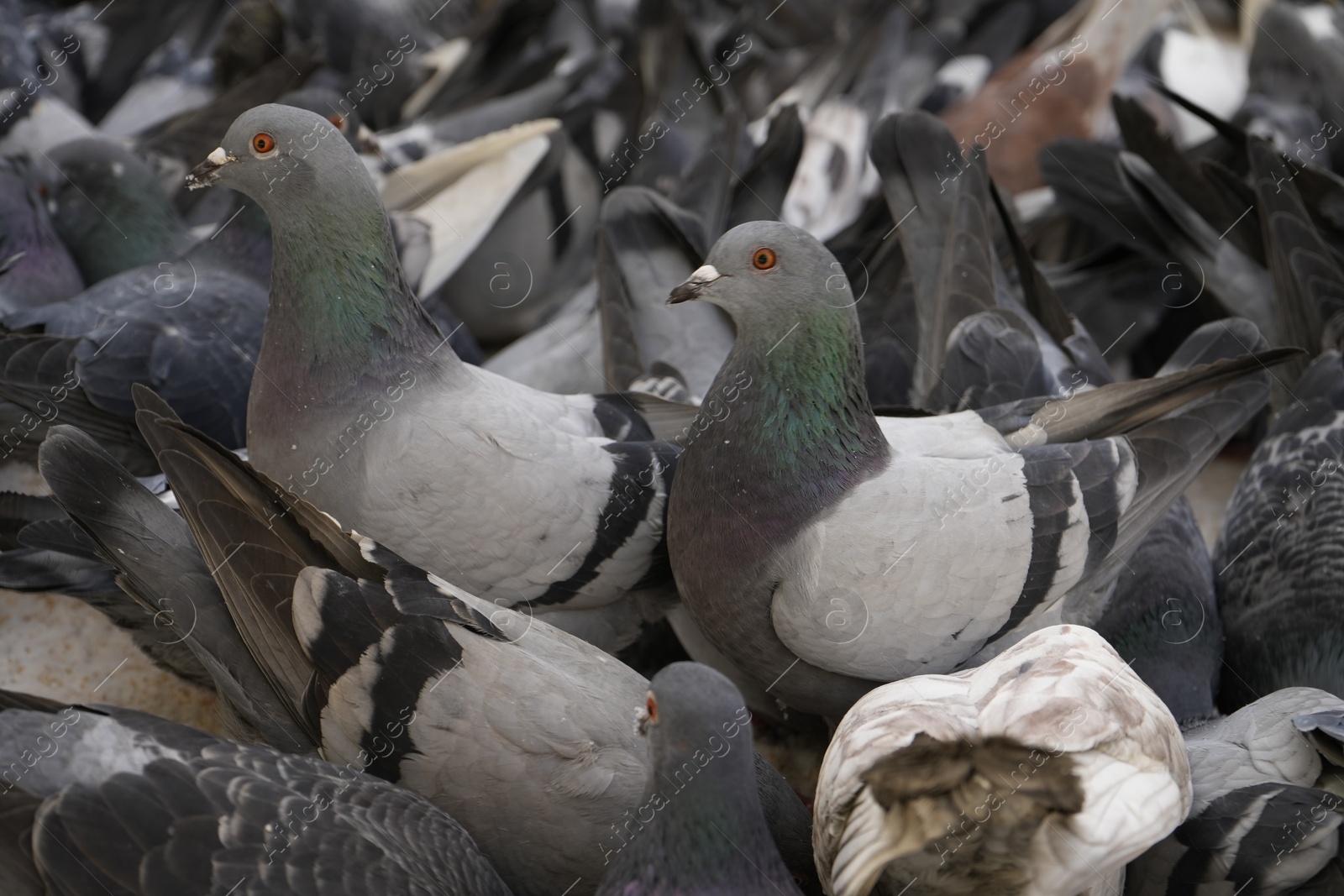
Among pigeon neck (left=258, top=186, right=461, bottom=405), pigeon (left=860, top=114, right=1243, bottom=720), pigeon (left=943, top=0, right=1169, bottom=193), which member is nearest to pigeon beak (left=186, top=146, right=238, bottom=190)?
pigeon neck (left=258, top=186, right=461, bottom=405)

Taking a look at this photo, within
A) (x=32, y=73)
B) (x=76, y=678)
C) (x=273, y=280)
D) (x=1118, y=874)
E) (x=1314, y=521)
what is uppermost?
(x=32, y=73)

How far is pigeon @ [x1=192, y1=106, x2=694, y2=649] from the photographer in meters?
2.47

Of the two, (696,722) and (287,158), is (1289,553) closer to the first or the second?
(696,722)

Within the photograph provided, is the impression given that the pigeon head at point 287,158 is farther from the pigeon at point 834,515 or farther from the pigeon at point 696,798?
the pigeon at point 696,798

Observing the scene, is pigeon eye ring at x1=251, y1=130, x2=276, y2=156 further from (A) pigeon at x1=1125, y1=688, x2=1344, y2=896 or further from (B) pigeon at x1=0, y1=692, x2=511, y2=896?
(A) pigeon at x1=1125, y1=688, x2=1344, y2=896

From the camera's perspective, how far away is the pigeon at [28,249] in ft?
11.2

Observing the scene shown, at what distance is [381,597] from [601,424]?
830mm

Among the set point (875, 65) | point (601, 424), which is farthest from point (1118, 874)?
point (875, 65)

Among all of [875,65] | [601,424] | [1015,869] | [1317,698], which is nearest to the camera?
[1015,869]

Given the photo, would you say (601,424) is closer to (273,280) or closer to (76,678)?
(273,280)

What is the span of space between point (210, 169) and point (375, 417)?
612mm

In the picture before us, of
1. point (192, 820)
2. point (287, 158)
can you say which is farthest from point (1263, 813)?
point (287, 158)

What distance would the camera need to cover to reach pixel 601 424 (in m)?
2.84

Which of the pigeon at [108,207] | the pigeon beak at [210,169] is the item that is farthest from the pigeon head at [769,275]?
the pigeon at [108,207]
